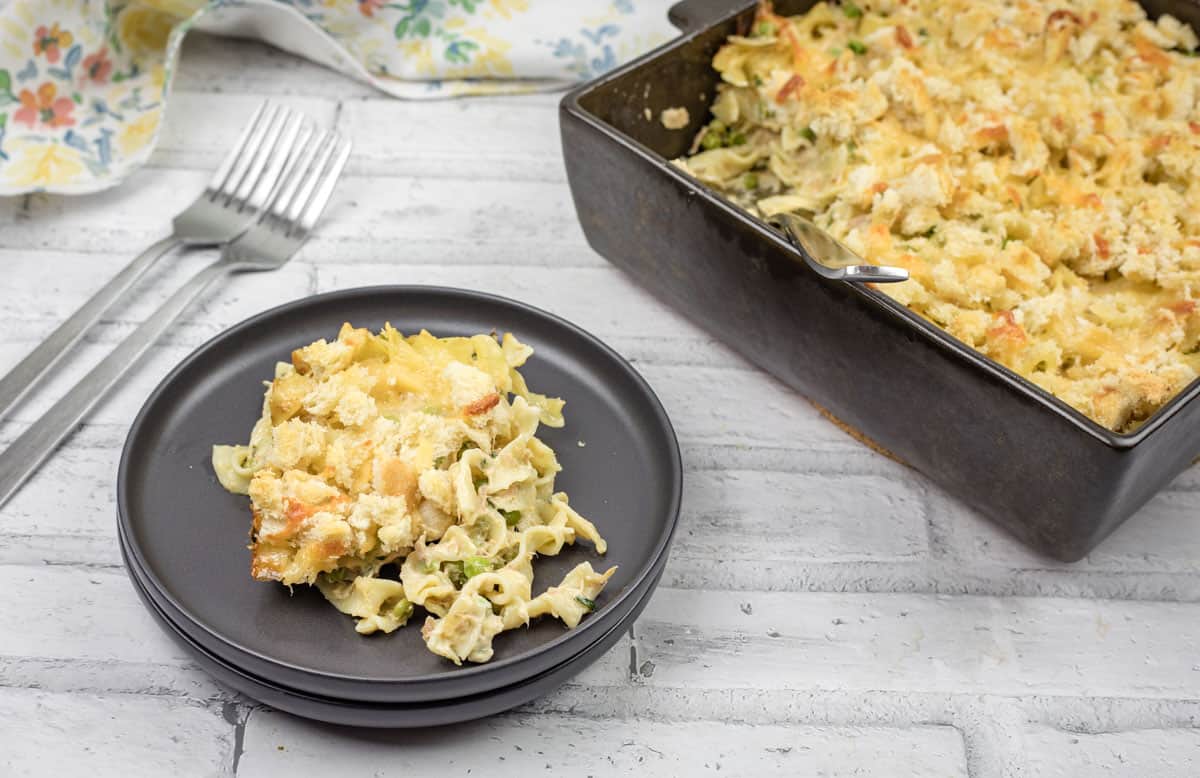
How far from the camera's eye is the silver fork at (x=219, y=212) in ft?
6.46

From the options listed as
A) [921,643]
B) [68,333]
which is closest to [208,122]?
[68,333]

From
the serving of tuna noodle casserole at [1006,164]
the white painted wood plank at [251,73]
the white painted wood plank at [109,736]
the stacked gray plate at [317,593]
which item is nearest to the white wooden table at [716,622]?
the white painted wood plank at [109,736]

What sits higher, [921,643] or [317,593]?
[317,593]

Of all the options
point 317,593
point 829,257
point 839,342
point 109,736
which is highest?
point 829,257

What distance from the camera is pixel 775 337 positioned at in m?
1.92

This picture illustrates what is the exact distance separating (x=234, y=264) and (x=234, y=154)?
0.27m

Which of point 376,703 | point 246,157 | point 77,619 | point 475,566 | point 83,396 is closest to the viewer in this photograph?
point 376,703

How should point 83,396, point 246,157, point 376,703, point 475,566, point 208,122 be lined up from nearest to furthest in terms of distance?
point 376,703 < point 475,566 < point 83,396 < point 246,157 < point 208,122

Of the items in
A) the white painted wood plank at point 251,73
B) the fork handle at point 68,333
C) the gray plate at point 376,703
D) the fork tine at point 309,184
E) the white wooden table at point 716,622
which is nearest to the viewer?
the gray plate at point 376,703

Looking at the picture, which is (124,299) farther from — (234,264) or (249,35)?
(249,35)

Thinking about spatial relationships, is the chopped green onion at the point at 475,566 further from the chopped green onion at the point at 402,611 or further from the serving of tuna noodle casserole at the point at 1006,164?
the serving of tuna noodle casserole at the point at 1006,164

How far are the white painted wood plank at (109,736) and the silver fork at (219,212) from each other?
58 centimetres

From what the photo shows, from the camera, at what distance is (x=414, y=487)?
1.54 metres

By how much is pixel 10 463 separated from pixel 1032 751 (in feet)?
4.59
